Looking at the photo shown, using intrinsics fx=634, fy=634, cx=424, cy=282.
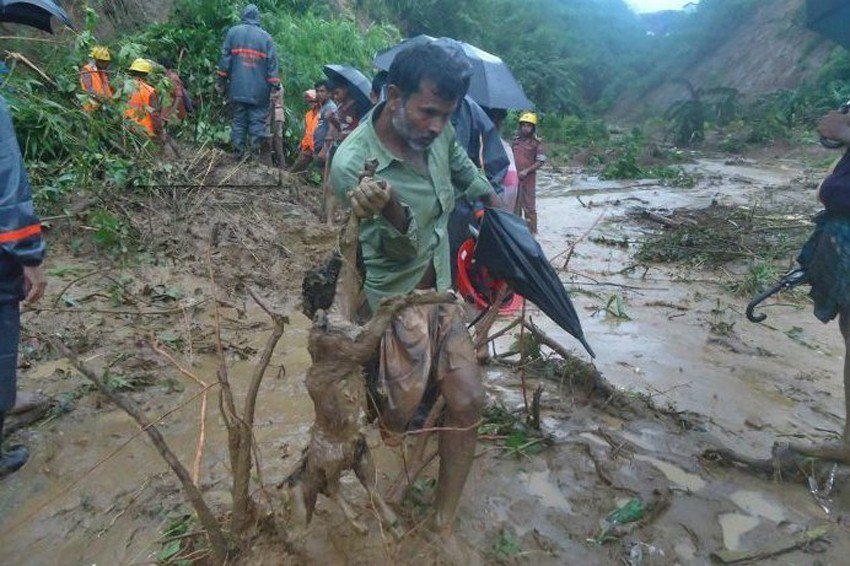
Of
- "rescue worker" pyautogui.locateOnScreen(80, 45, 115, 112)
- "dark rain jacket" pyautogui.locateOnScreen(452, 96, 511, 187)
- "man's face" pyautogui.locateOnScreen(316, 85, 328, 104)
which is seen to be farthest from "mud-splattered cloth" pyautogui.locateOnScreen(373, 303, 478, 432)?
"man's face" pyautogui.locateOnScreen(316, 85, 328, 104)

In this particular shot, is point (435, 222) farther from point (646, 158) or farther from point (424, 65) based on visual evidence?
point (646, 158)

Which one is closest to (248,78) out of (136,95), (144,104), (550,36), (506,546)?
(136,95)

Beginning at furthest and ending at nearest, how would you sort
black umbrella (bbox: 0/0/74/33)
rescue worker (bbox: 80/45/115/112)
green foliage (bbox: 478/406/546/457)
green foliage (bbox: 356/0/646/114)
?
1. green foliage (bbox: 356/0/646/114)
2. rescue worker (bbox: 80/45/115/112)
3. green foliage (bbox: 478/406/546/457)
4. black umbrella (bbox: 0/0/74/33)

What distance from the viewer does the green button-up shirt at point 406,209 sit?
2.17 meters

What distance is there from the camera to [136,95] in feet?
20.7

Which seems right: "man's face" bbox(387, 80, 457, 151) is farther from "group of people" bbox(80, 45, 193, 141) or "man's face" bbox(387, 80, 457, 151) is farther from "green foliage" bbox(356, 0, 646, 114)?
"green foliage" bbox(356, 0, 646, 114)

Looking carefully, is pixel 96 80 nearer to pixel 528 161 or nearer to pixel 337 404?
pixel 528 161

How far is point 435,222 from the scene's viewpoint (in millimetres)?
2395

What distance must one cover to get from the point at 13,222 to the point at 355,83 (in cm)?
418

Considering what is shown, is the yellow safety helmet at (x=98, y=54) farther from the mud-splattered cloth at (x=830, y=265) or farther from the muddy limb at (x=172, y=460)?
the mud-splattered cloth at (x=830, y=265)

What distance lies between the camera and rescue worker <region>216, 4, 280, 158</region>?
7.31 m

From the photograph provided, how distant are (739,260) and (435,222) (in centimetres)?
593

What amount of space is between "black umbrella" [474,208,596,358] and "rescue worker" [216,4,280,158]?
5.70 m

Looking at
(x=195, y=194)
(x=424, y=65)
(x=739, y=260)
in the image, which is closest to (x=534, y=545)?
(x=424, y=65)
